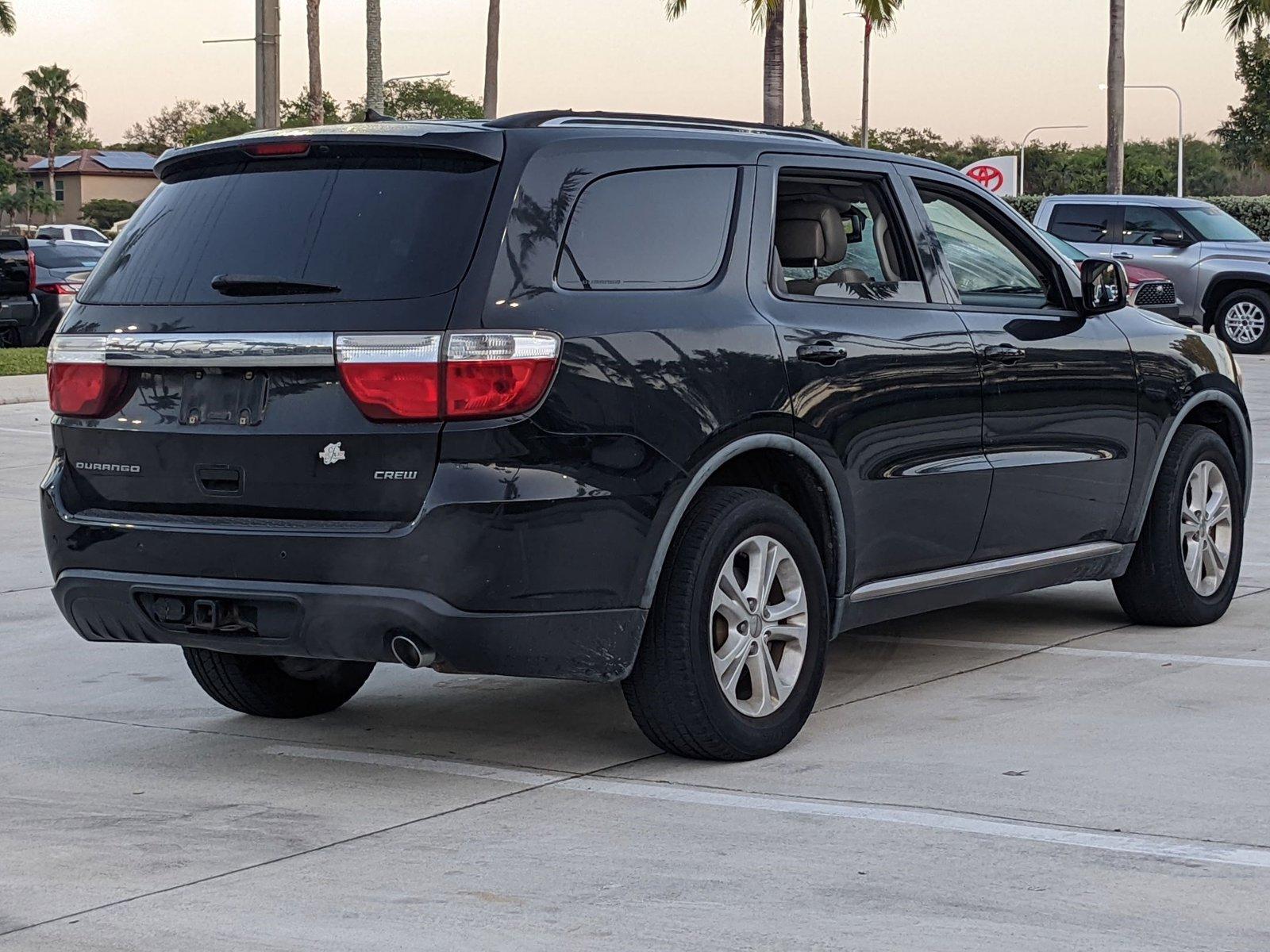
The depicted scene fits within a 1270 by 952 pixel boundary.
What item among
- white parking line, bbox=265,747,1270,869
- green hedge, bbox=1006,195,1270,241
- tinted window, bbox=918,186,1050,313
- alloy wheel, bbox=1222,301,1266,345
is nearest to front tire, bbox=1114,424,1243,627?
tinted window, bbox=918,186,1050,313

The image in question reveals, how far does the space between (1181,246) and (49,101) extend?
9030 centimetres

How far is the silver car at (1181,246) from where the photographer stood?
24.2 meters

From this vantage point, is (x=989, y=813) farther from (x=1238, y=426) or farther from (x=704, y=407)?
(x=1238, y=426)

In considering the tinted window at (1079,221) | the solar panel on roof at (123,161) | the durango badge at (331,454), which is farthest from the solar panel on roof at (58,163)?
the durango badge at (331,454)

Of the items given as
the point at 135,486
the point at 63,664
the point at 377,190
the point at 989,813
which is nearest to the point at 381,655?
the point at 135,486

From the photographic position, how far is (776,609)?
5.73 metres

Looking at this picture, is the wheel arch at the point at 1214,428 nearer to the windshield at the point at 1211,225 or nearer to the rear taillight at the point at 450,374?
the rear taillight at the point at 450,374

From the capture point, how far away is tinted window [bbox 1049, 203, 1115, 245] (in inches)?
950

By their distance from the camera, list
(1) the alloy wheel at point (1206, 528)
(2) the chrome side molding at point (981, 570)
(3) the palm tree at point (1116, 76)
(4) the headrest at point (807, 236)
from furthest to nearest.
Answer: (3) the palm tree at point (1116, 76)
(1) the alloy wheel at point (1206, 528)
(2) the chrome side molding at point (981, 570)
(4) the headrest at point (807, 236)

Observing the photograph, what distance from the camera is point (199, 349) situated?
5.32 meters

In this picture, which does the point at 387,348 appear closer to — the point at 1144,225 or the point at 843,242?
the point at 843,242

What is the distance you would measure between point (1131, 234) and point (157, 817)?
20.8 m

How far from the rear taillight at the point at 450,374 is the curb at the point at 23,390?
47.3 feet

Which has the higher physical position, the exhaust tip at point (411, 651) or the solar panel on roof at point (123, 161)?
the solar panel on roof at point (123, 161)
